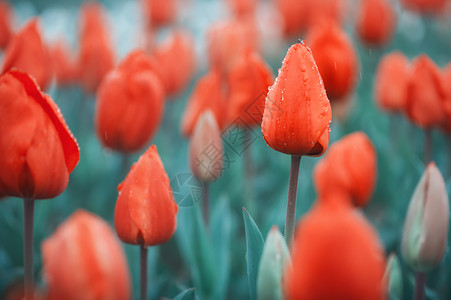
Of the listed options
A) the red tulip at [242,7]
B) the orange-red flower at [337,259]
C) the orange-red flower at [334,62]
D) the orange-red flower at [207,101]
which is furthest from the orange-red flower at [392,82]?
the red tulip at [242,7]

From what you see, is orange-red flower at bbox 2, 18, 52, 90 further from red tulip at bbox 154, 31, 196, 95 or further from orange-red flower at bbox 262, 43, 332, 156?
orange-red flower at bbox 262, 43, 332, 156

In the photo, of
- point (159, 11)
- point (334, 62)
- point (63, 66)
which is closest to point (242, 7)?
point (159, 11)

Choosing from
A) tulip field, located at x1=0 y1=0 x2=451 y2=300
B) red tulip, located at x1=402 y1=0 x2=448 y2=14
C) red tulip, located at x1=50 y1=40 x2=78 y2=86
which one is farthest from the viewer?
red tulip, located at x1=402 y1=0 x2=448 y2=14

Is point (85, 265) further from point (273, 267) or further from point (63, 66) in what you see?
point (63, 66)

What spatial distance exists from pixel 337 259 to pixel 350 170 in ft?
2.66

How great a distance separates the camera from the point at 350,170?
127cm

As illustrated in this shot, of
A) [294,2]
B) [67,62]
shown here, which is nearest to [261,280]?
[67,62]

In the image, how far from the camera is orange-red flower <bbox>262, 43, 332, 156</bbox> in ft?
2.70

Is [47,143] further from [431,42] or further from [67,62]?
[431,42]

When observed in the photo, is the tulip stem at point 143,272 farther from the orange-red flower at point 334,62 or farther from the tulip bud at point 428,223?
the orange-red flower at point 334,62

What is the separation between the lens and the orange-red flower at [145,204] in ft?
2.83

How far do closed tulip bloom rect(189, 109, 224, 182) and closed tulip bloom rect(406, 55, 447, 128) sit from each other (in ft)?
2.08

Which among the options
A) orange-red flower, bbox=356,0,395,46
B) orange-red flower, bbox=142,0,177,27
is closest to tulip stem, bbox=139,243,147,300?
orange-red flower, bbox=356,0,395,46

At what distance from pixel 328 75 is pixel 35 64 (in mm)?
981
